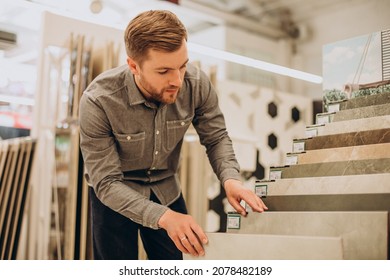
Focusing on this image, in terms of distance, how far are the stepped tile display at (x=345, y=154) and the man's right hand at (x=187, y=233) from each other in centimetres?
29

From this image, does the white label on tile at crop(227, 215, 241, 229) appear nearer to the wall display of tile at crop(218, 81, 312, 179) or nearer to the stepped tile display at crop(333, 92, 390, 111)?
the stepped tile display at crop(333, 92, 390, 111)

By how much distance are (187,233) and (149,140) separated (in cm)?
34

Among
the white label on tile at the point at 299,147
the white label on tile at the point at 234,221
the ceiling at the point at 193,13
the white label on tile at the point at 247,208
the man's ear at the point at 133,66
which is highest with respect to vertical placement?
the ceiling at the point at 193,13

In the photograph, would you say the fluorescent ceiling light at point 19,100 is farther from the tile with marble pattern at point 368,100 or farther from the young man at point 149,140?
the tile with marble pattern at point 368,100

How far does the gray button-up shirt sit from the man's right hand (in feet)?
0.17

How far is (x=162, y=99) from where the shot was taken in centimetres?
109

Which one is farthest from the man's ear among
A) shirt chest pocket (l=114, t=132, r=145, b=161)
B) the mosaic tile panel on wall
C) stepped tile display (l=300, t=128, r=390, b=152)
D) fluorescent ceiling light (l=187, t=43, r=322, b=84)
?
the mosaic tile panel on wall

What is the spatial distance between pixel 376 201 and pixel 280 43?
194 cm

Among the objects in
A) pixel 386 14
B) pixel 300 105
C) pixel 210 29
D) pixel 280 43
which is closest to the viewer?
pixel 386 14

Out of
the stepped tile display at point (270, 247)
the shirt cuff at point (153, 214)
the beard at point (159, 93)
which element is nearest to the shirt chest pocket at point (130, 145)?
the beard at point (159, 93)

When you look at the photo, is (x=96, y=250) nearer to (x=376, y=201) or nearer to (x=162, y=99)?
(x=162, y=99)

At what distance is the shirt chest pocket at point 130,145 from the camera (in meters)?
1.14

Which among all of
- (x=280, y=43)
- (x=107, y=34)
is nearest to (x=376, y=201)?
(x=107, y=34)
